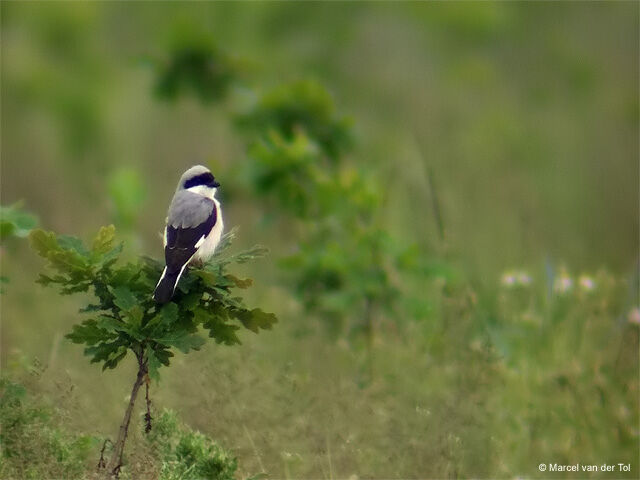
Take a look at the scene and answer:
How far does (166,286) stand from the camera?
2.75 metres

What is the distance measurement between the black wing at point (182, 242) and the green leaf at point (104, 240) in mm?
158

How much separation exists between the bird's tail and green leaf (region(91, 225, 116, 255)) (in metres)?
0.19

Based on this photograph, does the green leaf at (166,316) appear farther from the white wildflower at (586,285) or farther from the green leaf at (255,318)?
the white wildflower at (586,285)

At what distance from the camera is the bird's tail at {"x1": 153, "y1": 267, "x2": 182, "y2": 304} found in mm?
2736

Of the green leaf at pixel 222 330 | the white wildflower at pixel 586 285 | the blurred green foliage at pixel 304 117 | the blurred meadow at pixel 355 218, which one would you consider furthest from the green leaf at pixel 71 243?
the blurred green foliage at pixel 304 117

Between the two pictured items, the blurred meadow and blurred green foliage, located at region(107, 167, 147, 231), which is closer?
the blurred meadow

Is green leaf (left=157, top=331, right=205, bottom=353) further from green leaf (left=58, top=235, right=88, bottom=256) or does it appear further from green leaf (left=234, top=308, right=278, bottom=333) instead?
green leaf (left=58, top=235, right=88, bottom=256)

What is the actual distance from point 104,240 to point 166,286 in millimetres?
238

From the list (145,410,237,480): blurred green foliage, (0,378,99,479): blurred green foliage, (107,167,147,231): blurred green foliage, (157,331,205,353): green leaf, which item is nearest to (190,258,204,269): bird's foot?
(157,331,205,353): green leaf

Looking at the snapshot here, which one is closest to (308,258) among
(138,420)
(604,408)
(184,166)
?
(604,408)

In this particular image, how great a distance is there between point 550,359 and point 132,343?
2611 mm

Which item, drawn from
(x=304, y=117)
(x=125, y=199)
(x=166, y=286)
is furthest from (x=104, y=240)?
(x=125, y=199)

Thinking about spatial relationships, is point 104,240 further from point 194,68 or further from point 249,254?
point 194,68

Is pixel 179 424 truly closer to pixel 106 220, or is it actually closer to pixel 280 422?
pixel 280 422
